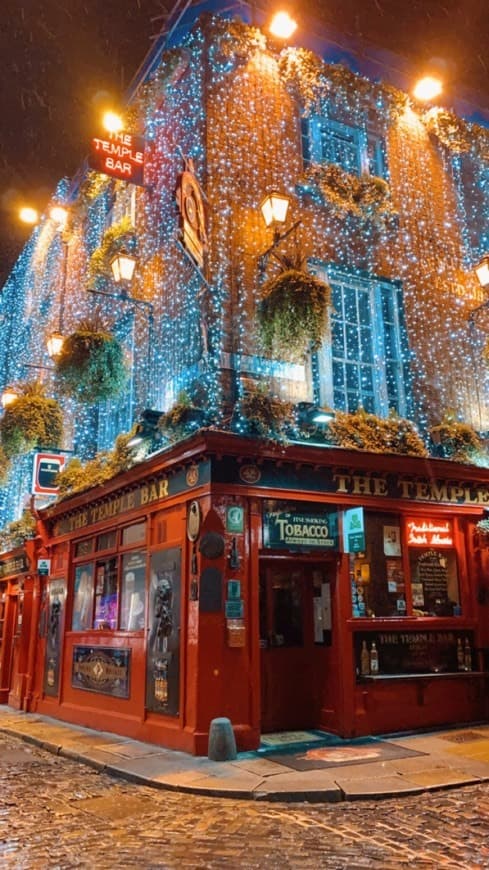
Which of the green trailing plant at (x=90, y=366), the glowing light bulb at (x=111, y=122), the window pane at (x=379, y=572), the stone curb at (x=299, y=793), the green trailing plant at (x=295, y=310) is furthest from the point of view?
the glowing light bulb at (x=111, y=122)

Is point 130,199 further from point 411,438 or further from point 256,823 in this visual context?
point 256,823

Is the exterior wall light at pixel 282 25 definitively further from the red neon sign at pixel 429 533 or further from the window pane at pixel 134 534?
the window pane at pixel 134 534

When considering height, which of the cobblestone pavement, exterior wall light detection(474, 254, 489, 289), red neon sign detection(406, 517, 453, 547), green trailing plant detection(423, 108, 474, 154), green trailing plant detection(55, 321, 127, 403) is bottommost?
the cobblestone pavement

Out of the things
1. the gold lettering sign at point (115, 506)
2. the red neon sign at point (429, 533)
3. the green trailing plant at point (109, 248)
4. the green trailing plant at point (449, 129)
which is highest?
the green trailing plant at point (449, 129)

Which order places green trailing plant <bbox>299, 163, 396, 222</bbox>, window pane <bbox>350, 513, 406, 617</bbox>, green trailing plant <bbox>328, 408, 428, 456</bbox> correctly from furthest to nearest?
green trailing plant <bbox>299, 163, 396, 222</bbox>, green trailing plant <bbox>328, 408, 428, 456</bbox>, window pane <bbox>350, 513, 406, 617</bbox>

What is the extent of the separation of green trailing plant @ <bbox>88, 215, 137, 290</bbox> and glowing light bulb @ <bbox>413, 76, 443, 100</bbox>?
23.3 feet

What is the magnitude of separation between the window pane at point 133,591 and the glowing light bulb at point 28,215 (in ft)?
46.7

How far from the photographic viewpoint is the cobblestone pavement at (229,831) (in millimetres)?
5426

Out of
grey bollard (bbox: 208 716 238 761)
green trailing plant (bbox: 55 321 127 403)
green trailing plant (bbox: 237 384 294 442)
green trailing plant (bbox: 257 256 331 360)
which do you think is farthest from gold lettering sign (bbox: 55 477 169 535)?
grey bollard (bbox: 208 716 238 761)

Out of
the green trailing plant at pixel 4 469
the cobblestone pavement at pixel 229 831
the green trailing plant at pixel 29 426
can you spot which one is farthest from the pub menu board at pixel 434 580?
the green trailing plant at pixel 4 469

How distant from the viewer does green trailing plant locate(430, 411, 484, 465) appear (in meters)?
12.7

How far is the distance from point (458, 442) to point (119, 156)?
9282mm

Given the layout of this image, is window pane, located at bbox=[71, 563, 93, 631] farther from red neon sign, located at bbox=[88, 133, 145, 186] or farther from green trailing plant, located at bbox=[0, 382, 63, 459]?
red neon sign, located at bbox=[88, 133, 145, 186]

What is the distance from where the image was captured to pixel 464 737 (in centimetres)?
1036
